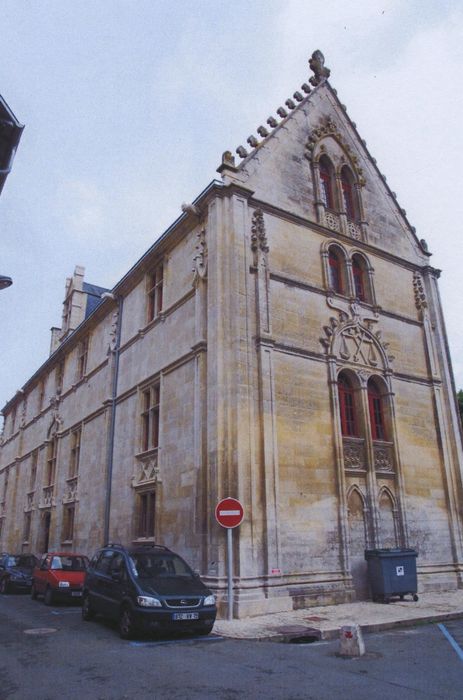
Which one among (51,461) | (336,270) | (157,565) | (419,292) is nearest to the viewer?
(157,565)

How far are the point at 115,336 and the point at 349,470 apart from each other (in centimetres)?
1096

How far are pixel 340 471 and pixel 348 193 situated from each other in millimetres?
10560

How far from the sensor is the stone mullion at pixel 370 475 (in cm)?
1519

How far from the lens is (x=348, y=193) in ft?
65.8

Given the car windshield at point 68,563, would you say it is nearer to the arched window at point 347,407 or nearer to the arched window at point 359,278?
the arched window at point 347,407

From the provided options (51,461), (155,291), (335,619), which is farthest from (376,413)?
(51,461)

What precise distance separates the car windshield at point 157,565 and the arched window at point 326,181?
1284cm

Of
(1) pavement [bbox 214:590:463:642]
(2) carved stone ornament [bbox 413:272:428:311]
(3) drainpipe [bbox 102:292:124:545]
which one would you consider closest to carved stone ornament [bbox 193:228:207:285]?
(3) drainpipe [bbox 102:292:124:545]

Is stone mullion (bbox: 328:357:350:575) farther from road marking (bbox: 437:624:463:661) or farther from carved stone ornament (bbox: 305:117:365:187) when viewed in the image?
carved stone ornament (bbox: 305:117:365:187)

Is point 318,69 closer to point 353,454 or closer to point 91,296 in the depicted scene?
point 353,454

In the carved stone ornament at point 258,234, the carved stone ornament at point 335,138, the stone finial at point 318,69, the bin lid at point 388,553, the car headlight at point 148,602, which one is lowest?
the car headlight at point 148,602

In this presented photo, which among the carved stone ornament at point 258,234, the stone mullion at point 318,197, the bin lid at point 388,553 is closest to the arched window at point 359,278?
the stone mullion at point 318,197

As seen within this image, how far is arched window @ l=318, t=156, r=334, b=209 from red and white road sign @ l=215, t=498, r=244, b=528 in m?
11.2

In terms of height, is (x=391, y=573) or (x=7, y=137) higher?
(x=7, y=137)
